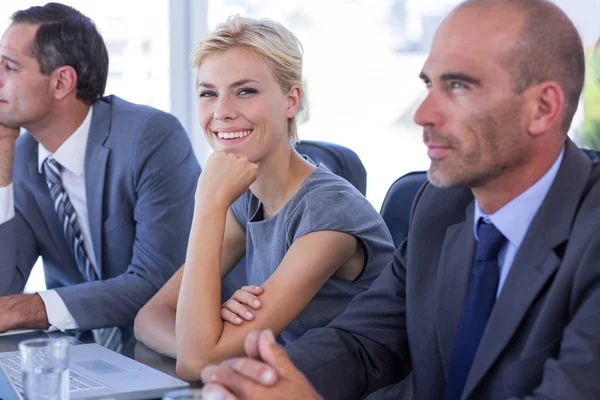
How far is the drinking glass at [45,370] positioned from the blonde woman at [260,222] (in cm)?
37

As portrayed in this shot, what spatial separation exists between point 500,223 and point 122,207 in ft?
4.59

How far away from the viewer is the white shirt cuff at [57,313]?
2107 millimetres

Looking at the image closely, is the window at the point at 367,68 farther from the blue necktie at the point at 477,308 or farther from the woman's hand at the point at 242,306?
the blue necktie at the point at 477,308

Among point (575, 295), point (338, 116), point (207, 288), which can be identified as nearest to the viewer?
point (575, 295)

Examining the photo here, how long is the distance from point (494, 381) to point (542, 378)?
0.35 feet

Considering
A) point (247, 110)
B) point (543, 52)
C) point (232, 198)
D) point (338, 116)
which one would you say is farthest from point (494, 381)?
point (338, 116)

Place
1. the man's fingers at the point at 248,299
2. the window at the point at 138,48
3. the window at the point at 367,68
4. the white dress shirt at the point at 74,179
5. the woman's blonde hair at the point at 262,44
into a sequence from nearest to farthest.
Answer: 1. the man's fingers at the point at 248,299
2. the woman's blonde hair at the point at 262,44
3. the white dress shirt at the point at 74,179
4. the window at the point at 367,68
5. the window at the point at 138,48

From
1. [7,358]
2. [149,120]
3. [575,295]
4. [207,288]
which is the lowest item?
[7,358]

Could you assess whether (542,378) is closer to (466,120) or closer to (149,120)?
(466,120)

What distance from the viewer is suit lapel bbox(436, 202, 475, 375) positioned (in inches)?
60.7

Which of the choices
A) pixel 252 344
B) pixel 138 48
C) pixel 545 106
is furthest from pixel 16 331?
pixel 138 48

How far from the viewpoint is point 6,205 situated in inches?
102

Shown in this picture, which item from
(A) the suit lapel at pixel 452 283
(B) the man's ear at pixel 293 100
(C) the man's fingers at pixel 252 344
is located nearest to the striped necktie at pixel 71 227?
(B) the man's ear at pixel 293 100

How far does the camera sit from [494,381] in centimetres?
141
